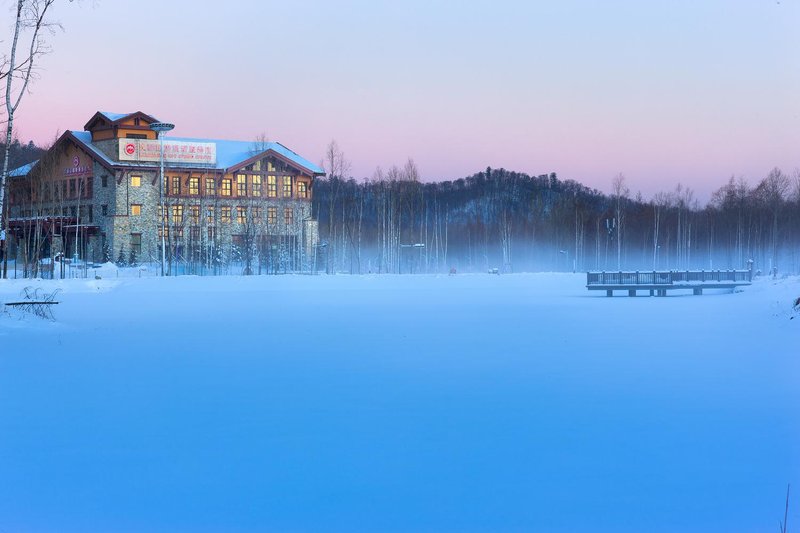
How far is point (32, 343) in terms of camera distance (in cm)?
1812

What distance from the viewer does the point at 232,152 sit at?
66.6 meters

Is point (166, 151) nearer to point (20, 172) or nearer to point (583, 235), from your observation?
point (20, 172)

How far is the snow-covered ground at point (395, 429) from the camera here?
7.16 m

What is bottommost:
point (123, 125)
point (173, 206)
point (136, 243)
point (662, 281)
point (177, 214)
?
point (662, 281)

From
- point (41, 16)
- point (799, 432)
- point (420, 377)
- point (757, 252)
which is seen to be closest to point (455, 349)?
point (420, 377)

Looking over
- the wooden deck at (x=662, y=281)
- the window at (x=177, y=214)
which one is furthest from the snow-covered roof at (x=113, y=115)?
the wooden deck at (x=662, y=281)

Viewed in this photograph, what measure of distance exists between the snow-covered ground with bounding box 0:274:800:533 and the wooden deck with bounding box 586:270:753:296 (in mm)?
20371

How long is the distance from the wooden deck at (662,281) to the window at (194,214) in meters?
30.5

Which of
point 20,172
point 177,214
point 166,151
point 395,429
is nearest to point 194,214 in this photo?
point 177,214

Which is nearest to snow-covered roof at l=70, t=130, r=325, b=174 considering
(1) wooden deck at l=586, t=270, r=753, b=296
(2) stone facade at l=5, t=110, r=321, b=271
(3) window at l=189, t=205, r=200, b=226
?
(2) stone facade at l=5, t=110, r=321, b=271

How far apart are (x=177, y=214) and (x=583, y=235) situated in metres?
43.4

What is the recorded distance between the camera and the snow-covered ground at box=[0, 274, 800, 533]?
282 inches

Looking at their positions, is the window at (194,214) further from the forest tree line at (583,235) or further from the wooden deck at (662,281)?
the wooden deck at (662,281)

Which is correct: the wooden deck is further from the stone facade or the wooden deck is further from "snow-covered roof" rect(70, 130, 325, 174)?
"snow-covered roof" rect(70, 130, 325, 174)
